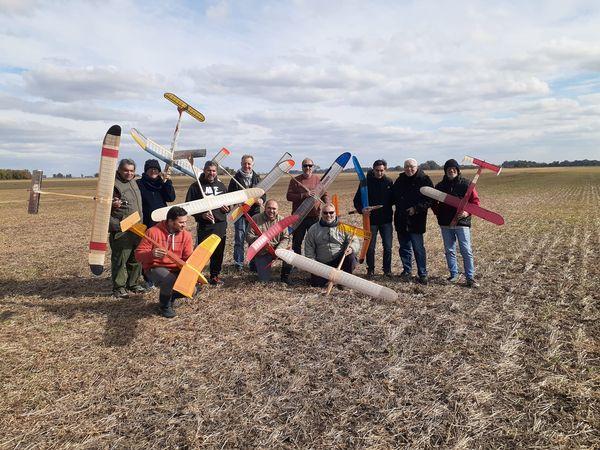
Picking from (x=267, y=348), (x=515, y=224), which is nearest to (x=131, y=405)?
(x=267, y=348)

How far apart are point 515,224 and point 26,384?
16614mm

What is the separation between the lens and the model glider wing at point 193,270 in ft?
18.9

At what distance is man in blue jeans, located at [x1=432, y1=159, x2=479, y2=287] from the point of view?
7535mm

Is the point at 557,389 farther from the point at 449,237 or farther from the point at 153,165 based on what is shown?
the point at 153,165

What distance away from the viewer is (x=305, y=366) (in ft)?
15.5

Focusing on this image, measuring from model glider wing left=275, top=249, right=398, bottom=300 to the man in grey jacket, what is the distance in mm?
2764

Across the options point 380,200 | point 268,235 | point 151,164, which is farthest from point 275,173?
point 151,164

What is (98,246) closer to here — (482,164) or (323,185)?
(323,185)

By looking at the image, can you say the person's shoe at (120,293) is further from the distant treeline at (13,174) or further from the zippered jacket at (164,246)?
the distant treeline at (13,174)

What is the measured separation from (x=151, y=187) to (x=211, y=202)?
3.92 feet

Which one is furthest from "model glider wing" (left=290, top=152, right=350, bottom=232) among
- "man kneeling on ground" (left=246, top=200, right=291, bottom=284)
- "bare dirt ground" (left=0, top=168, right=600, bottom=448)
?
"bare dirt ground" (left=0, top=168, right=600, bottom=448)

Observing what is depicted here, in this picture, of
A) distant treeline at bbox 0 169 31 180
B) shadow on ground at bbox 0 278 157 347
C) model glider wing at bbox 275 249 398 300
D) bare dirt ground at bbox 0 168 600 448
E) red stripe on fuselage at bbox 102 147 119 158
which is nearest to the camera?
bare dirt ground at bbox 0 168 600 448

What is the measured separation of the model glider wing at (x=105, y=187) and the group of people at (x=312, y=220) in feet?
0.95

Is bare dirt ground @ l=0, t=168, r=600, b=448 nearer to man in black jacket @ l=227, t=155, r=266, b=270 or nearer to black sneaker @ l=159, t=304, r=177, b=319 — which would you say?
black sneaker @ l=159, t=304, r=177, b=319
